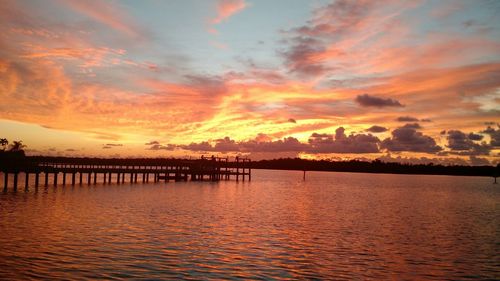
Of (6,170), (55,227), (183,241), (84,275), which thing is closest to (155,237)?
(183,241)

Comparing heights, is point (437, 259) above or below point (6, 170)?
below

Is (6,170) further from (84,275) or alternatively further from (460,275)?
(460,275)

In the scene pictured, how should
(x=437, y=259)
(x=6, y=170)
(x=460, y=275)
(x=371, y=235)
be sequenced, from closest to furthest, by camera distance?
(x=460, y=275) < (x=437, y=259) < (x=371, y=235) < (x=6, y=170)

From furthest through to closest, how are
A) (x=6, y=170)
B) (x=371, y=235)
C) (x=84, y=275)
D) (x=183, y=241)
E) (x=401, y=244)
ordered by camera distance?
(x=6, y=170), (x=371, y=235), (x=401, y=244), (x=183, y=241), (x=84, y=275)

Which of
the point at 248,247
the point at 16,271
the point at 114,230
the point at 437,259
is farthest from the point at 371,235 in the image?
the point at 16,271

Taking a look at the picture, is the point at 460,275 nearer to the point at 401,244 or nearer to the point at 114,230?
the point at 401,244

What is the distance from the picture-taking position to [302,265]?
66.3 feet

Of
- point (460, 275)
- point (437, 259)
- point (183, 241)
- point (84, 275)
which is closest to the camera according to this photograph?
point (84, 275)

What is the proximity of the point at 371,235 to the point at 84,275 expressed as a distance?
1978 centimetres

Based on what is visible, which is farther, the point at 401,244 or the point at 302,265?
the point at 401,244

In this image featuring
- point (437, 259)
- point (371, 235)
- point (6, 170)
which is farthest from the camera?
point (6, 170)

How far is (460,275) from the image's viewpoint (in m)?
19.7

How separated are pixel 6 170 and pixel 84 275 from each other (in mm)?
44703

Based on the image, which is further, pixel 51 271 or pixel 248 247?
pixel 248 247
